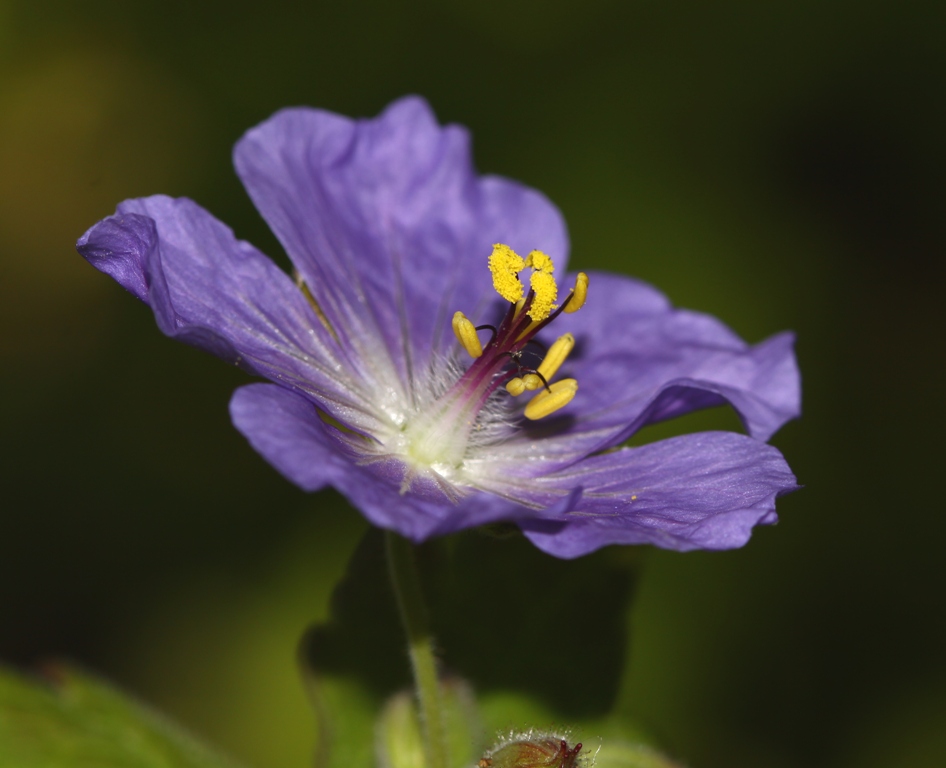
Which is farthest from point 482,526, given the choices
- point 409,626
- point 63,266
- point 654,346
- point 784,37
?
point 784,37

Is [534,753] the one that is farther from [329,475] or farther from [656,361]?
[656,361]

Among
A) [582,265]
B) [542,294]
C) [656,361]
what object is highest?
[542,294]

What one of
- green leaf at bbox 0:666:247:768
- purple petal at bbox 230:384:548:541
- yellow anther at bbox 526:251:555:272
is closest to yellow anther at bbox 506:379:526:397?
yellow anther at bbox 526:251:555:272

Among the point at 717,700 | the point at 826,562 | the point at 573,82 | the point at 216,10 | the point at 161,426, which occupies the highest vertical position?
the point at 216,10

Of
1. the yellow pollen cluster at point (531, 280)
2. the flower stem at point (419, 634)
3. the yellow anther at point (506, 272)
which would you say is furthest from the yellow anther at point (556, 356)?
the flower stem at point (419, 634)

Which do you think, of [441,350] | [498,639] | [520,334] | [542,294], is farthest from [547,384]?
[498,639]

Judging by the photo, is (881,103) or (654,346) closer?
(654,346)

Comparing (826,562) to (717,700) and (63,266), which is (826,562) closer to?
(717,700)
